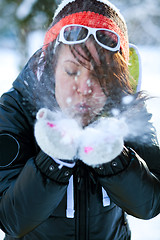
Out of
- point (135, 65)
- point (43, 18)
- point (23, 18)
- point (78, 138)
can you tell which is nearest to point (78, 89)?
point (78, 138)

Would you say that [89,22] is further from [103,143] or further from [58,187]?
[58,187]

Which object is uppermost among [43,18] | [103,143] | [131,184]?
[43,18]

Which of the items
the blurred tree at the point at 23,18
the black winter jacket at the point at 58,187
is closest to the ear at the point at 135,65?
the black winter jacket at the point at 58,187

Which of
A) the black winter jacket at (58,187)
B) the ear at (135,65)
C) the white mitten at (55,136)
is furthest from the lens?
the ear at (135,65)

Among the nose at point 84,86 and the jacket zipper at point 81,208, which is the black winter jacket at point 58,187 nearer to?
the jacket zipper at point 81,208

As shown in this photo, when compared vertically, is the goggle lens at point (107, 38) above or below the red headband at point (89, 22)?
below

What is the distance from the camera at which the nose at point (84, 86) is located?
75 cm

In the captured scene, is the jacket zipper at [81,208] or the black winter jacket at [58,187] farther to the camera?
the jacket zipper at [81,208]

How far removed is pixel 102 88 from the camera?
0.79 metres

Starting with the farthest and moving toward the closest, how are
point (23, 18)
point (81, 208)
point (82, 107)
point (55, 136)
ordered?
1. point (23, 18)
2. point (81, 208)
3. point (82, 107)
4. point (55, 136)

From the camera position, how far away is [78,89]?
2.46 ft

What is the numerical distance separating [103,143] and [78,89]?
19cm

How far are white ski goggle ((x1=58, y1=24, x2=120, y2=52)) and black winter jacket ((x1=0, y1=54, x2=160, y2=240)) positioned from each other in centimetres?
25

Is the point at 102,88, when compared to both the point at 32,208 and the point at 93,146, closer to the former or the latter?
the point at 93,146
